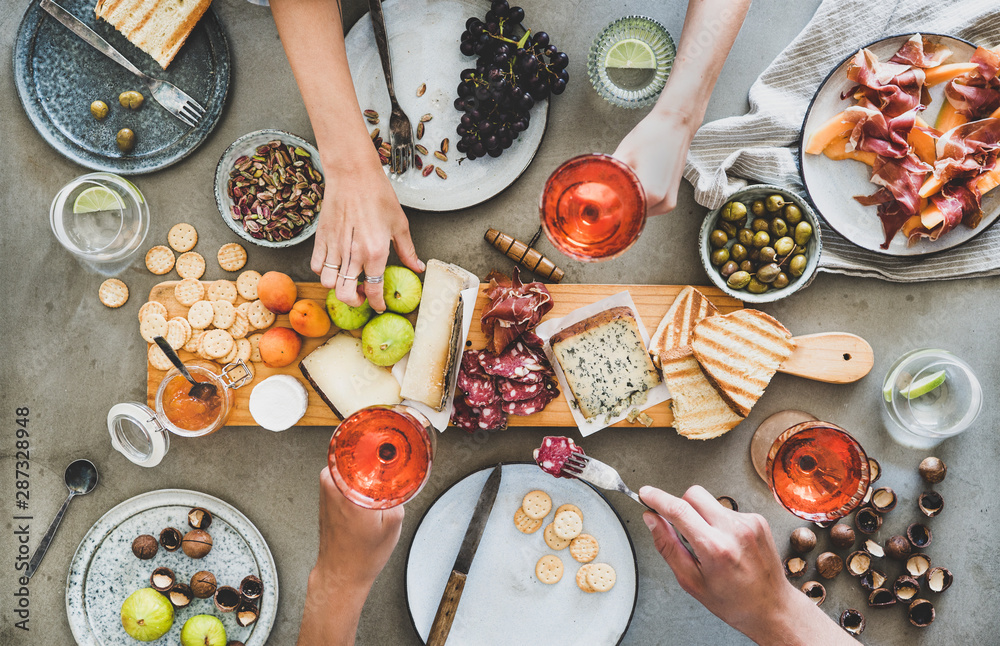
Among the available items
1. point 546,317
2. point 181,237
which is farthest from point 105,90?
point 546,317

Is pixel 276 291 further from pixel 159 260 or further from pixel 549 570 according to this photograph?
pixel 549 570

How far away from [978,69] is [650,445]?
1.16 metres

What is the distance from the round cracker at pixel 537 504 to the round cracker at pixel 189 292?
952 millimetres

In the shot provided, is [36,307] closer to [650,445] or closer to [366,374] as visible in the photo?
[366,374]

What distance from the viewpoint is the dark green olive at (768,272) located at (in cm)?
133

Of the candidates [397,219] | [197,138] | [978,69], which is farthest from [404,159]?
[978,69]

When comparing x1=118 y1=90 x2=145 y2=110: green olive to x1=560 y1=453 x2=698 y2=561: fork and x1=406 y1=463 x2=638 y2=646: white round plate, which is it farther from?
x1=560 y1=453 x2=698 y2=561: fork

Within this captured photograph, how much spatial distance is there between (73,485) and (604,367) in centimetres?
140

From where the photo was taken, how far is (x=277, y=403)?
1.36 metres

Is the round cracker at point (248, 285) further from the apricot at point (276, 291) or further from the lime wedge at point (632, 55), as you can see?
the lime wedge at point (632, 55)

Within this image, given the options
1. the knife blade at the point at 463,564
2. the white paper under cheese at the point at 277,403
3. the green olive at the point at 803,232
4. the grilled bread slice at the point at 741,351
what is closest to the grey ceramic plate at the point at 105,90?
the white paper under cheese at the point at 277,403

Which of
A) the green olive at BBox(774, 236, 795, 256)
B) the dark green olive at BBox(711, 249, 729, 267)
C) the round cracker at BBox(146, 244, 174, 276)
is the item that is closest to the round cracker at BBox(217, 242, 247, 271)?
the round cracker at BBox(146, 244, 174, 276)

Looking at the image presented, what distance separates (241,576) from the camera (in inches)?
57.9

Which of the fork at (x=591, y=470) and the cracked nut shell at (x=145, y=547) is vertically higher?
the fork at (x=591, y=470)
